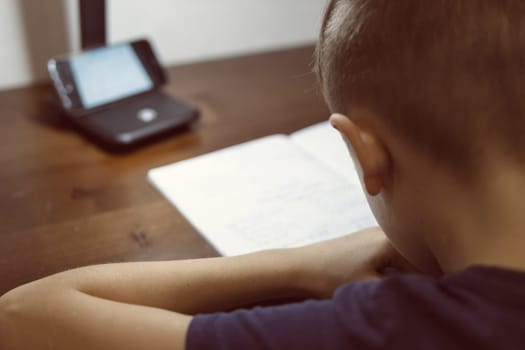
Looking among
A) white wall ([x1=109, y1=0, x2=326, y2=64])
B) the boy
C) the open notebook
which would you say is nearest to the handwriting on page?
the open notebook

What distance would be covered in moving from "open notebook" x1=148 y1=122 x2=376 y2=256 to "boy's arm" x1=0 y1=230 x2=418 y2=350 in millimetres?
60

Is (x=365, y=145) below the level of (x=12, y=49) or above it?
above

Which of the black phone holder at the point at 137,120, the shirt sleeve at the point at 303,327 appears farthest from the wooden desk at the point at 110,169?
the shirt sleeve at the point at 303,327

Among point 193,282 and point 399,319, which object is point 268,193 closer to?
point 193,282

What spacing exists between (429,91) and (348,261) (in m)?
0.22

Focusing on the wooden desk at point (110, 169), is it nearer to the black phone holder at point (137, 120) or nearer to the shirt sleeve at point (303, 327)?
the black phone holder at point (137, 120)

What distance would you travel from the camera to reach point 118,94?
2.94 ft

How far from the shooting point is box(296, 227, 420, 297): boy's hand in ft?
1.95

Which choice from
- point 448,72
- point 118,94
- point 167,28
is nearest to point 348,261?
point 448,72

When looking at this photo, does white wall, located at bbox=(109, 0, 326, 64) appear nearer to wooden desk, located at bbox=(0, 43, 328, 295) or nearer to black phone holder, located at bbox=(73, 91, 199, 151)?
wooden desk, located at bbox=(0, 43, 328, 295)

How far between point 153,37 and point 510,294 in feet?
2.69

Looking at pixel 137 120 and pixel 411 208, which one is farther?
pixel 137 120

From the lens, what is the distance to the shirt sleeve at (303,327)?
1.36ft

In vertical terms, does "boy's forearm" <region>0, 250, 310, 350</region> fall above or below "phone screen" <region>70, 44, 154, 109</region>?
below
